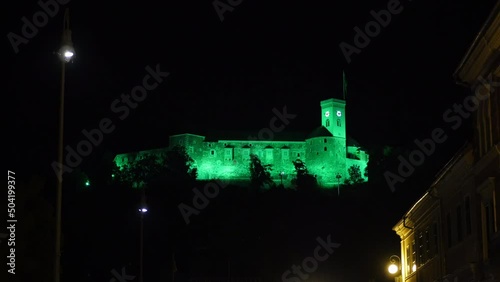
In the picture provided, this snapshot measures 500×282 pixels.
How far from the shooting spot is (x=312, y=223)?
13012cm

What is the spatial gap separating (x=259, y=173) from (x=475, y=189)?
152 metres

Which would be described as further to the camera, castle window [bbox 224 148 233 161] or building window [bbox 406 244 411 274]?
castle window [bbox 224 148 233 161]

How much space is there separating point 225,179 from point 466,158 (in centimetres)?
15518

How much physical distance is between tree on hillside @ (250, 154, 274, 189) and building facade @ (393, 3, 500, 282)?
14182cm

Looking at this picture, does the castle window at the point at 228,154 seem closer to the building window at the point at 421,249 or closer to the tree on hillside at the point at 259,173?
the tree on hillside at the point at 259,173

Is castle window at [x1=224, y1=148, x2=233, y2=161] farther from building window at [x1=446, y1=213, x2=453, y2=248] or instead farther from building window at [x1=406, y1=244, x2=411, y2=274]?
building window at [x1=446, y1=213, x2=453, y2=248]

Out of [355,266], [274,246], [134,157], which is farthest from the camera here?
[134,157]

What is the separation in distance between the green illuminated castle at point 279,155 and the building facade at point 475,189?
5863 inches

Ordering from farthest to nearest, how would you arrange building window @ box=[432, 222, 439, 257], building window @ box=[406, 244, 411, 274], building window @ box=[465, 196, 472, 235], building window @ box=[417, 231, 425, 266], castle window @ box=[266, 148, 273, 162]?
castle window @ box=[266, 148, 273, 162]
building window @ box=[406, 244, 411, 274]
building window @ box=[417, 231, 425, 266]
building window @ box=[432, 222, 439, 257]
building window @ box=[465, 196, 472, 235]

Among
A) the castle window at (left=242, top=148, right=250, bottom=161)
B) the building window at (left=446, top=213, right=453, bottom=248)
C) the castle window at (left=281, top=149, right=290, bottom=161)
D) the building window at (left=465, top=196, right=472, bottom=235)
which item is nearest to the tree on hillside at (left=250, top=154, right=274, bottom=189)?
the castle window at (left=242, top=148, right=250, bottom=161)

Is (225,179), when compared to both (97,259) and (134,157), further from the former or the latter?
(97,259)

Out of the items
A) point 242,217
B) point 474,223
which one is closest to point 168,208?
point 242,217

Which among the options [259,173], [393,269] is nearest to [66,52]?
[393,269]

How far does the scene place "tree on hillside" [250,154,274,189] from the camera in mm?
170375
